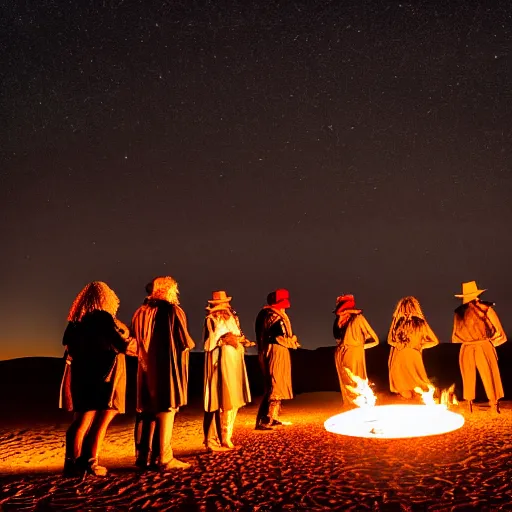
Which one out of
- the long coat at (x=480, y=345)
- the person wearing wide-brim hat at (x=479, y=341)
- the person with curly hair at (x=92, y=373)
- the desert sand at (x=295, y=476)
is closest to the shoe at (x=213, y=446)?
the desert sand at (x=295, y=476)

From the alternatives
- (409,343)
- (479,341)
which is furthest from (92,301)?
(479,341)

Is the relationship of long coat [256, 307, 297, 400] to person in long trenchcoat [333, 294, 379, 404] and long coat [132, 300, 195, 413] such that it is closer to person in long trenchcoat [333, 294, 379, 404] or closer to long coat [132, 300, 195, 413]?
person in long trenchcoat [333, 294, 379, 404]

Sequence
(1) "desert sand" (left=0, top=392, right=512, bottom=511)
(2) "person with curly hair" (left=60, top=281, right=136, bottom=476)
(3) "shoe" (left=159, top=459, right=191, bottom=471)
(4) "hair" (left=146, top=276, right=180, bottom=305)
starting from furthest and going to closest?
1. (4) "hair" (left=146, top=276, right=180, bottom=305)
2. (3) "shoe" (left=159, top=459, right=191, bottom=471)
3. (2) "person with curly hair" (left=60, top=281, right=136, bottom=476)
4. (1) "desert sand" (left=0, top=392, right=512, bottom=511)

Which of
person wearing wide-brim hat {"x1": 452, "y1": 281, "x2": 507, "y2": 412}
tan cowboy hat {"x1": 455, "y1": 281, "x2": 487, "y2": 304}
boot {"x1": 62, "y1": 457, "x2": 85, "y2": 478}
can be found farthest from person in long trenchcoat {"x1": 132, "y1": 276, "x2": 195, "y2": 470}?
tan cowboy hat {"x1": 455, "y1": 281, "x2": 487, "y2": 304}

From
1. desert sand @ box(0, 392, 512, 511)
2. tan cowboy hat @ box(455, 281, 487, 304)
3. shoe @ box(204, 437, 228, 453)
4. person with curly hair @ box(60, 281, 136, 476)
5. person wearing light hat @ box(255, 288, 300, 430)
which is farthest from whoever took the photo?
tan cowboy hat @ box(455, 281, 487, 304)

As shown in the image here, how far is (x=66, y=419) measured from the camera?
12.8m

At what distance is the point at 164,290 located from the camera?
22.1 ft

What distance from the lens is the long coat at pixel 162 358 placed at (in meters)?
6.42

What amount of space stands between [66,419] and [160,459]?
7252 millimetres

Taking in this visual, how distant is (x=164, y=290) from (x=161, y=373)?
0.94 metres

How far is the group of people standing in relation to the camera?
20.6 feet

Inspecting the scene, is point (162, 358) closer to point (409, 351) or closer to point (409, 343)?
point (409, 343)

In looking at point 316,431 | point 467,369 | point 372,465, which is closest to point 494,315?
point 467,369

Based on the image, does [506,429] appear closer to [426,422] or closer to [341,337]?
[426,422]
